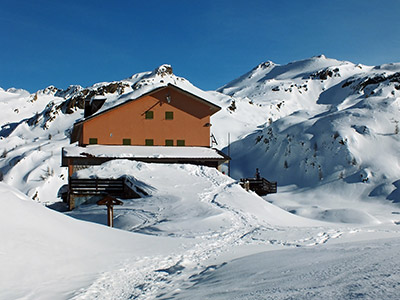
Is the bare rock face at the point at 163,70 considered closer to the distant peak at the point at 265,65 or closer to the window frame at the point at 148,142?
the distant peak at the point at 265,65

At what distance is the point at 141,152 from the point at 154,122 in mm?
4217

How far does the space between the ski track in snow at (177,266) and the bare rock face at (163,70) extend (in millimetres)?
84010

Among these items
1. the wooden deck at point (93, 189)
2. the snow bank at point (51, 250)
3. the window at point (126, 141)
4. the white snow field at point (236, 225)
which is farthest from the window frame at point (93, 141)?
the snow bank at point (51, 250)

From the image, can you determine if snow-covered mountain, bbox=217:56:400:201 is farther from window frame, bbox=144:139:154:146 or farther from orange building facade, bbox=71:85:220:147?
window frame, bbox=144:139:154:146

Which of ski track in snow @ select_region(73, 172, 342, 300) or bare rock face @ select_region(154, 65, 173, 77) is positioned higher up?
bare rock face @ select_region(154, 65, 173, 77)

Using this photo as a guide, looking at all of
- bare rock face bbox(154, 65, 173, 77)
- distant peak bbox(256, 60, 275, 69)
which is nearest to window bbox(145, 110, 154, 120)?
bare rock face bbox(154, 65, 173, 77)

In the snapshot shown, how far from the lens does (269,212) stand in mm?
19734

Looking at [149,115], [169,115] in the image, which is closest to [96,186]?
[149,115]

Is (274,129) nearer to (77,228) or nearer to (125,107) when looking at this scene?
(125,107)

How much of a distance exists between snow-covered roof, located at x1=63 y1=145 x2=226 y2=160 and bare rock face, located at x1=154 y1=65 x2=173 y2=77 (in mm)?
64839

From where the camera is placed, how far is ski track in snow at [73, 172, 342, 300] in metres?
7.54

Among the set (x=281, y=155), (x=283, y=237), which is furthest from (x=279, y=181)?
(x=283, y=237)

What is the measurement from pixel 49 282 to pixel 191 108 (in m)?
29.6

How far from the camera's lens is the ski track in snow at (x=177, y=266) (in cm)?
754
